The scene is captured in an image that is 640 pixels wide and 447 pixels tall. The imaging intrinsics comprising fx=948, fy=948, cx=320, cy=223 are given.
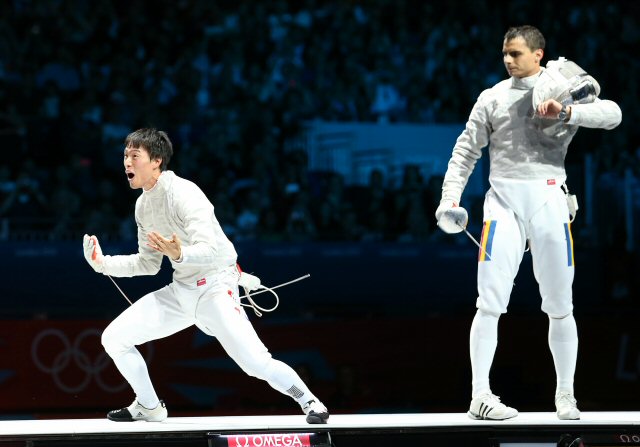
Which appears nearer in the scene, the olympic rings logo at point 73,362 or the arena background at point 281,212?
the olympic rings logo at point 73,362

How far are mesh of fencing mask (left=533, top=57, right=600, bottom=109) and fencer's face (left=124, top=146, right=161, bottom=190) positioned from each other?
1.79 m

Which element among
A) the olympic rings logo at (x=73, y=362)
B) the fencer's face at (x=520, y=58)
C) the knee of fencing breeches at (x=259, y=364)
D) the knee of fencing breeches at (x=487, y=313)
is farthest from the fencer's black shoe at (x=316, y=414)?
the olympic rings logo at (x=73, y=362)

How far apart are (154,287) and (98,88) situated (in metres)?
2.34

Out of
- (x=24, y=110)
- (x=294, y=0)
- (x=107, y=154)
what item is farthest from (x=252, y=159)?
(x=294, y=0)

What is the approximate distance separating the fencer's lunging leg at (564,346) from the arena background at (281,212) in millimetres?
2767

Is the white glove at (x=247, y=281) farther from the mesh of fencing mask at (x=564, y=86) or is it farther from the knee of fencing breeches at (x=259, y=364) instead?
the mesh of fencing mask at (x=564, y=86)

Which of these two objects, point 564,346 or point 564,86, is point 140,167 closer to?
point 564,86

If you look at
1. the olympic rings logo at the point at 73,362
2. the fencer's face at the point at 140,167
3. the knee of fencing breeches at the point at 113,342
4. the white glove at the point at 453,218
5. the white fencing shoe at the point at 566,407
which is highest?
the fencer's face at the point at 140,167

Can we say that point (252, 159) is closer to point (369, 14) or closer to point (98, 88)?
point (98, 88)

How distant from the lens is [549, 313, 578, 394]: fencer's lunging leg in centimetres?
446

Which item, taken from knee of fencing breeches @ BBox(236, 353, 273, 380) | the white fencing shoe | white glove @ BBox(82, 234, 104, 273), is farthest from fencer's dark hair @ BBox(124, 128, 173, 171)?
the white fencing shoe

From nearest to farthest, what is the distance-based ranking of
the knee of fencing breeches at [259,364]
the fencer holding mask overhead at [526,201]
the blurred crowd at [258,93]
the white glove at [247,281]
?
the knee of fencing breeches at [259,364] < the fencer holding mask overhead at [526,201] < the white glove at [247,281] < the blurred crowd at [258,93]

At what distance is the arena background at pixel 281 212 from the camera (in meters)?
7.01

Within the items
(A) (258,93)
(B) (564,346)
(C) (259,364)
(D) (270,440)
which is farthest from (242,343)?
(A) (258,93)
